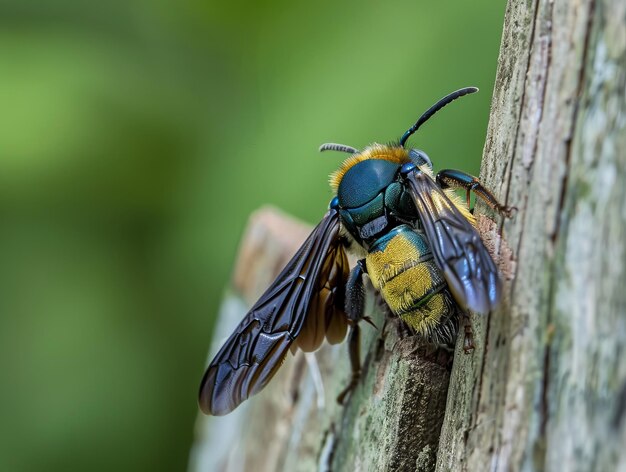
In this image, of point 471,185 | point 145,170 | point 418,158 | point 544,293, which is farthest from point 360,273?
point 145,170

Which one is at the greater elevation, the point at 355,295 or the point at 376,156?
the point at 376,156

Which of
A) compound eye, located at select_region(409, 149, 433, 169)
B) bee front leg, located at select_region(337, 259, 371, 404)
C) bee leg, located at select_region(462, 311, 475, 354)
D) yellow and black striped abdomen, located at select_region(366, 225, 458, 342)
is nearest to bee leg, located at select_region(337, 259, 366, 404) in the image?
bee front leg, located at select_region(337, 259, 371, 404)

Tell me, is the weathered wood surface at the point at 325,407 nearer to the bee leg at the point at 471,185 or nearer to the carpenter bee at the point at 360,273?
the carpenter bee at the point at 360,273

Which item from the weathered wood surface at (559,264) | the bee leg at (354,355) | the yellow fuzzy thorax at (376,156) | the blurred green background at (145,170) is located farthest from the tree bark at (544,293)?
the blurred green background at (145,170)

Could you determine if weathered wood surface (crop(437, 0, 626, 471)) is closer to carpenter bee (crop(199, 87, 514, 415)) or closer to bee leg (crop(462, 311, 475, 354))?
bee leg (crop(462, 311, 475, 354))

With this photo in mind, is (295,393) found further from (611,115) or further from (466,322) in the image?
(611,115)

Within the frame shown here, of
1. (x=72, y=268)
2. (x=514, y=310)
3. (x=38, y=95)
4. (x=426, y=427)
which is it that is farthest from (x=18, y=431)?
(x=514, y=310)

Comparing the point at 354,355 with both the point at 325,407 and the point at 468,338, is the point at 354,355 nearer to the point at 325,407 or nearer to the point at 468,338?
the point at 325,407
